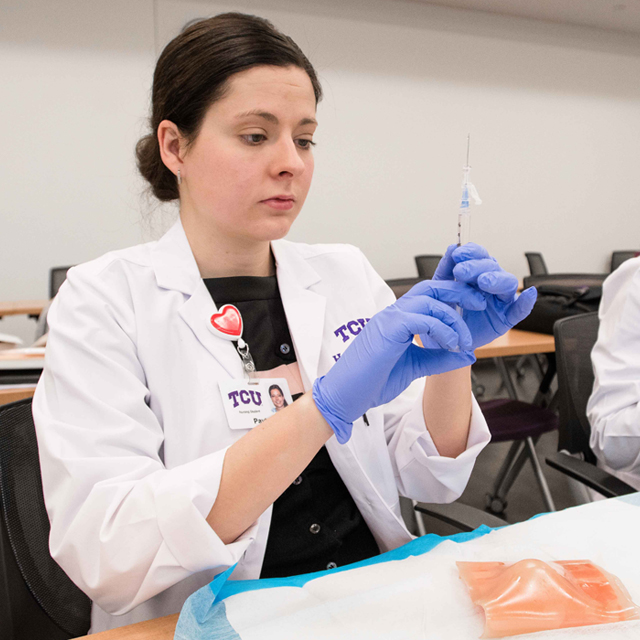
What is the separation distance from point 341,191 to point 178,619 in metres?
4.63

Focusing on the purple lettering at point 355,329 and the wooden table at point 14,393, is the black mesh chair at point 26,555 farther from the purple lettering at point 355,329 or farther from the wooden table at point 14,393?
the wooden table at point 14,393

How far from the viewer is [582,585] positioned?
0.64m

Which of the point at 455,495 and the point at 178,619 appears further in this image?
the point at 455,495

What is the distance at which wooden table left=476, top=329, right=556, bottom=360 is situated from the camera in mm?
2229

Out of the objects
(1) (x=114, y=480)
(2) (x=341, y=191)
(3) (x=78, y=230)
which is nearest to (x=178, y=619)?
(1) (x=114, y=480)

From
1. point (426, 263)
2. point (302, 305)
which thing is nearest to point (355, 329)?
point (302, 305)

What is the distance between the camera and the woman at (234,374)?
778mm

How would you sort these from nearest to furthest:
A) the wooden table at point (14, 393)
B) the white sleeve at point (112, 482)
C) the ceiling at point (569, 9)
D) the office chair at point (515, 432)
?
the white sleeve at point (112, 482)
the wooden table at point (14, 393)
the office chair at point (515, 432)
the ceiling at point (569, 9)

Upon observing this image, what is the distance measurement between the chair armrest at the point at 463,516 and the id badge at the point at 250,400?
1.19 feet

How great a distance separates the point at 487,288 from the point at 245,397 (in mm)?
449

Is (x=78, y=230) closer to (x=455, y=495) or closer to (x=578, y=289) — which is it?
(x=578, y=289)

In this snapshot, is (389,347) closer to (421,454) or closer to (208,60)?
(421,454)

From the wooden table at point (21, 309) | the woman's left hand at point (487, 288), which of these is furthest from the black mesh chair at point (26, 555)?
the wooden table at point (21, 309)

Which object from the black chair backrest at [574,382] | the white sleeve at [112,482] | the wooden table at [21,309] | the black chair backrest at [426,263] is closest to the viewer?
the white sleeve at [112,482]
